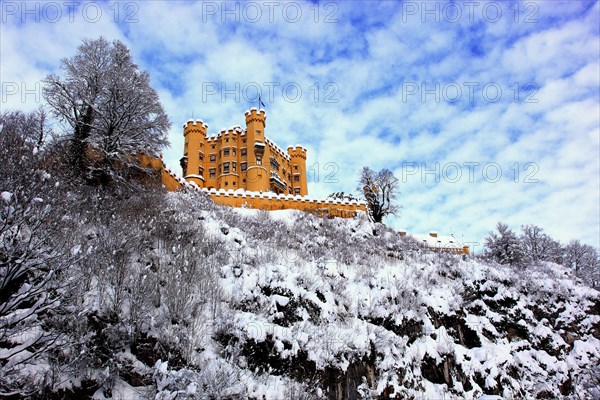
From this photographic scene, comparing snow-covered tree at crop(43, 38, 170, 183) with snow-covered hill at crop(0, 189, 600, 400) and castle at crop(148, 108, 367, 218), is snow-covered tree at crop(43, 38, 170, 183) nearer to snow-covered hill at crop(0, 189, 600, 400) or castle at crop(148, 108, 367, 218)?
snow-covered hill at crop(0, 189, 600, 400)

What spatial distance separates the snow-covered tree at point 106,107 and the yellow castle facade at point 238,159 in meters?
25.5

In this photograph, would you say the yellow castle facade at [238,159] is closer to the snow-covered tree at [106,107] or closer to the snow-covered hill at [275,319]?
the snow-covered tree at [106,107]

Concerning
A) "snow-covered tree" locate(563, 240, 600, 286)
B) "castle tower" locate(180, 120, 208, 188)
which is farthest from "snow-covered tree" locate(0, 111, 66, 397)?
"snow-covered tree" locate(563, 240, 600, 286)

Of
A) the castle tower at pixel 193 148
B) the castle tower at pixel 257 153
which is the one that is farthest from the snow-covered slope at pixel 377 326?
the castle tower at pixel 193 148

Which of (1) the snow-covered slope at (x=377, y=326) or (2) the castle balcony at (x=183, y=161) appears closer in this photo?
(1) the snow-covered slope at (x=377, y=326)

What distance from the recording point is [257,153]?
1757 inches

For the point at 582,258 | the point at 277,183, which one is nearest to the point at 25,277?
the point at 277,183

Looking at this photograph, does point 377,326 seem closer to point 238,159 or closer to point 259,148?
Answer: point 259,148

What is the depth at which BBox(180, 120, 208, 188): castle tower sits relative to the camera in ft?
150

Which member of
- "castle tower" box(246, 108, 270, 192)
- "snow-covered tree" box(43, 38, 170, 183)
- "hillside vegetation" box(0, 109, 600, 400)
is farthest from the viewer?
"castle tower" box(246, 108, 270, 192)

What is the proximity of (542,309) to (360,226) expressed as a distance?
32.7 ft

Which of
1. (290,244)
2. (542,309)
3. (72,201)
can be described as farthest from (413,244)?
(72,201)

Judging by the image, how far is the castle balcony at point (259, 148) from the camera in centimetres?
4428

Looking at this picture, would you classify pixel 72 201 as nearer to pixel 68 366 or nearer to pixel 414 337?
pixel 68 366
